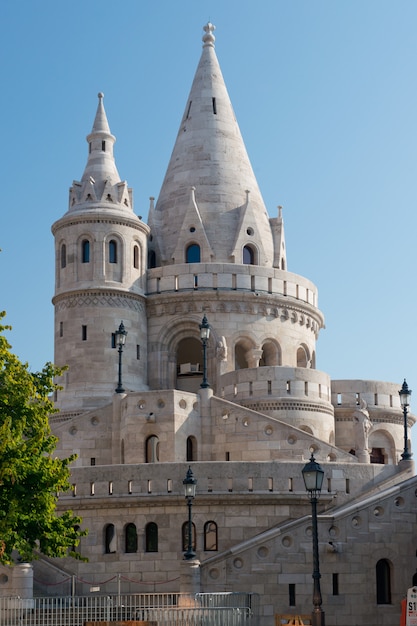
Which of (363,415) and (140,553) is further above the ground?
(363,415)

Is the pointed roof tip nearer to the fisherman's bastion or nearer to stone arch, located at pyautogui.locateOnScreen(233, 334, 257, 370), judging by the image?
the fisherman's bastion

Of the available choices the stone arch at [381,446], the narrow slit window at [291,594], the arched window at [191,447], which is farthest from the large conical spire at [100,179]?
the narrow slit window at [291,594]

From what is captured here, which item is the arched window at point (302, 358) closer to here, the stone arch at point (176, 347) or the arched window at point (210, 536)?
the stone arch at point (176, 347)

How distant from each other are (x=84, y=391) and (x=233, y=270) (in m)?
7.32

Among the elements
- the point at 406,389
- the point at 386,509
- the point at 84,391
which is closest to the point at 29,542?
the point at 386,509

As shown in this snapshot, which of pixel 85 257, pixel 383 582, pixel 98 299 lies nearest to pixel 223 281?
pixel 98 299

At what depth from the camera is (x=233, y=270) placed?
4691 cm

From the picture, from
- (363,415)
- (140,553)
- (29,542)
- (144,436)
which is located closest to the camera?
(29,542)

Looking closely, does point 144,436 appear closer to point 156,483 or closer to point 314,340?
point 156,483

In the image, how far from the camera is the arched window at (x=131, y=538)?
35.2m

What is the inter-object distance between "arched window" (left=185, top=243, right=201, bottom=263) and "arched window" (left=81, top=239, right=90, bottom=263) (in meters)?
4.68

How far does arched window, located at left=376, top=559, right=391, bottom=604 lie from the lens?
32875mm

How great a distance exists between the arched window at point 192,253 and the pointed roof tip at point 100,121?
18.0 feet

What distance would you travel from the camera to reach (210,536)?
3509 cm
